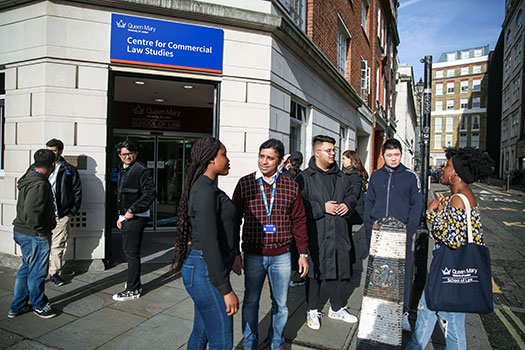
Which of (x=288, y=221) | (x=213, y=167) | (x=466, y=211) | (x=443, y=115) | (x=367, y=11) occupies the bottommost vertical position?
(x=288, y=221)

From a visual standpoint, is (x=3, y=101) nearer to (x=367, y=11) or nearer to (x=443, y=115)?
(x=367, y=11)

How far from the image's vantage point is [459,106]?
74.4 m

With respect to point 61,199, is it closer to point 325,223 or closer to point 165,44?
point 165,44

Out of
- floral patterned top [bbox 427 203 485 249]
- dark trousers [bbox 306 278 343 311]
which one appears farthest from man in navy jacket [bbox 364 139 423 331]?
floral patterned top [bbox 427 203 485 249]

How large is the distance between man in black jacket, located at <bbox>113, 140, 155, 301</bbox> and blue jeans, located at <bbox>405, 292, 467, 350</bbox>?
10.9 feet

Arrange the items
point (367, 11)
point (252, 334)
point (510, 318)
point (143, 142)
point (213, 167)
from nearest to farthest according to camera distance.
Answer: point (213, 167) < point (252, 334) < point (510, 318) < point (143, 142) < point (367, 11)

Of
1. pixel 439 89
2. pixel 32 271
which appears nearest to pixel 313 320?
pixel 32 271

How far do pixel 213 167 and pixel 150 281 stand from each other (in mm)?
3522

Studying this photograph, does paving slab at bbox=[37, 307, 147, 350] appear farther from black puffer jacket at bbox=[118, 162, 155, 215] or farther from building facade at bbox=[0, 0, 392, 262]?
building facade at bbox=[0, 0, 392, 262]

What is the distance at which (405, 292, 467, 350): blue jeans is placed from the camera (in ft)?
8.69

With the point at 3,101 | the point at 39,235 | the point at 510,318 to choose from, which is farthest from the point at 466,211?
the point at 3,101

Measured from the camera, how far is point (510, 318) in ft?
14.4

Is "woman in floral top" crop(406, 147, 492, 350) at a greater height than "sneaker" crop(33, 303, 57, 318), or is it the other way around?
"woman in floral top" crop(406, 147, 492, 350)

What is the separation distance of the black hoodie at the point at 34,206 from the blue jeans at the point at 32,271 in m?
0.09
